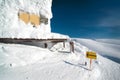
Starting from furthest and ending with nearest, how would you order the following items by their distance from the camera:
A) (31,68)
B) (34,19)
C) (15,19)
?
(34,19)
(15,19)
(31,68)

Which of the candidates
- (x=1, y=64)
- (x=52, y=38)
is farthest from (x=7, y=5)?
(x=1, y=64)

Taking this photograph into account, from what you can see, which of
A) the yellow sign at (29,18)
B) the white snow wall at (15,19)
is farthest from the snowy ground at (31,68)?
the yellow sign at (29,18)

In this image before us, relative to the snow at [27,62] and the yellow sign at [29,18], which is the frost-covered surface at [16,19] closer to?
the snow at [27,62]

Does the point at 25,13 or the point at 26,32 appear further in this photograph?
the point at 25,13

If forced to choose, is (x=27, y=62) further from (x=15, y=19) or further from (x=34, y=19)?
(x=34, y=19)

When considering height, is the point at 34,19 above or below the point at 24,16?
below

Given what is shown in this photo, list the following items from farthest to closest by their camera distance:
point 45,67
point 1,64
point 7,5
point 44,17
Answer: point 44,17 → point 7,5 → point 45,67 → point 1,64

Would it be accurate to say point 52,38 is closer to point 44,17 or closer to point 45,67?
point 44,17

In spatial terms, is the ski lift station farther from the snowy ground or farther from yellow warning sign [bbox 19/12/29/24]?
the snowy ground

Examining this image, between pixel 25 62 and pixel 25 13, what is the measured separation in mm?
8484

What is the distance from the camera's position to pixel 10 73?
29.1 feet

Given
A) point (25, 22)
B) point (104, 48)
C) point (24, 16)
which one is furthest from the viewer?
point (104, 48)

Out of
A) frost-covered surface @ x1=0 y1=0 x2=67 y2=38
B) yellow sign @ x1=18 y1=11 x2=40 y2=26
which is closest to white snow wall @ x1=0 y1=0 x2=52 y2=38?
frost-covered surface @ x1=0 y1=0 x2=67 y2=38

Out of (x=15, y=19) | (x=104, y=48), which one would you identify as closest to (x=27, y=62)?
(x=15, y=19)
